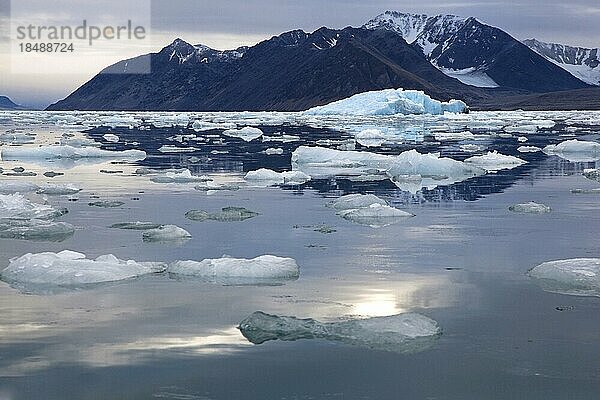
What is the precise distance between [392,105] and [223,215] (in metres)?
62.7

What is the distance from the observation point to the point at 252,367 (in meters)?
4.80

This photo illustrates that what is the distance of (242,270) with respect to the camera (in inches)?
279

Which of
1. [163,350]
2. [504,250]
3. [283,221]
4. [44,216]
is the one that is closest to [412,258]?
[504,250]

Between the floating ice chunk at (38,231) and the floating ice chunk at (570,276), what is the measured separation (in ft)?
16.2

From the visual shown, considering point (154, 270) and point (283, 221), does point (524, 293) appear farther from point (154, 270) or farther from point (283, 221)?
point (283, 221)

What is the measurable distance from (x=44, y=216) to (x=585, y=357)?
732 cm

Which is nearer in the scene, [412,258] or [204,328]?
[204,328]


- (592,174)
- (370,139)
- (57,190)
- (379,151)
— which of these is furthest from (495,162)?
(370,139)

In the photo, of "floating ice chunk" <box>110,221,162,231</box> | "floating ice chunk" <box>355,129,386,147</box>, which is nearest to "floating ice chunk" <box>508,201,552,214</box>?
"floating ice chunk" <box>110,221,162,231</box>

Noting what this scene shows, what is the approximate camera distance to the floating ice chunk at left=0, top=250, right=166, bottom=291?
22.3ft

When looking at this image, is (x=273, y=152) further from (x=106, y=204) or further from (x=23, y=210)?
(x=23, y=210)

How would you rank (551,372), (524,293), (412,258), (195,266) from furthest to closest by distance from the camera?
(412,258), (195,266), (524,293), (551,372)

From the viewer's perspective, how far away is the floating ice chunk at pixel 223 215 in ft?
34.1

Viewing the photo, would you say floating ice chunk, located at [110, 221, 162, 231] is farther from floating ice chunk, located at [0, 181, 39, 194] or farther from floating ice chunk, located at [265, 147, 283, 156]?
floating ice chunk, located at [265, 147, 283, 156]
